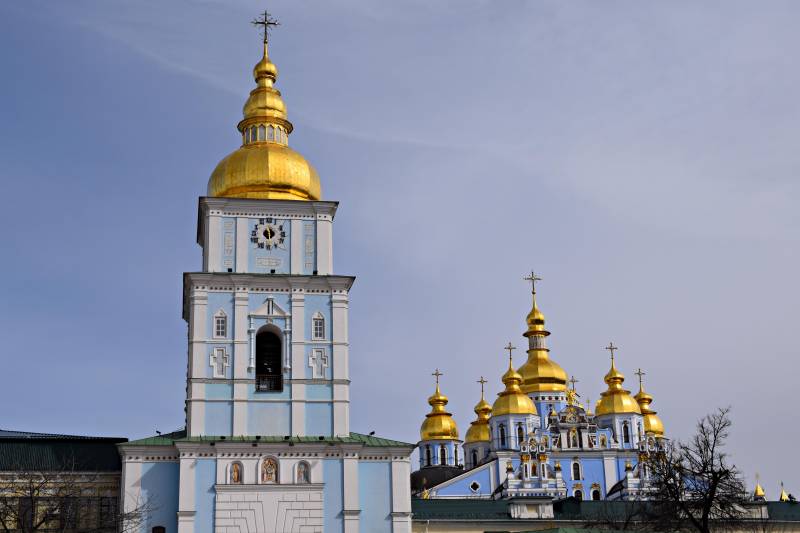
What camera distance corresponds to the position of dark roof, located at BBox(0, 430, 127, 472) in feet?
118

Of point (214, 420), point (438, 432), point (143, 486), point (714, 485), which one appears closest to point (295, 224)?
point (214, 420)

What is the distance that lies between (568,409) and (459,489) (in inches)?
371

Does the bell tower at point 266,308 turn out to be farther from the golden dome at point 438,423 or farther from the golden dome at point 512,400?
the golden dome at point 438,423

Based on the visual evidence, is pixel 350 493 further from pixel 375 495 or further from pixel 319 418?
pixel 319 418

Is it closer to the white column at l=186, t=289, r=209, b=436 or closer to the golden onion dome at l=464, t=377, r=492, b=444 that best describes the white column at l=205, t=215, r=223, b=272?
the white column at l=186, t=289, r=209, b=436

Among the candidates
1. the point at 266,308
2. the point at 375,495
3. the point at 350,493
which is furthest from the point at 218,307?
the point at 375,495

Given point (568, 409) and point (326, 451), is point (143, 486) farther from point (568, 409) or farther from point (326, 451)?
point (568, 409)

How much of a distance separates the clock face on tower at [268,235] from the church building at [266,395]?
1.7 inches

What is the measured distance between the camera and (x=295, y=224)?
120 ft

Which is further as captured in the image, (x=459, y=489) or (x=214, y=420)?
(x=459, y=489)

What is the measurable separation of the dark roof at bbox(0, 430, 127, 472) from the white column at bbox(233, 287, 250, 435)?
A: 454 cm

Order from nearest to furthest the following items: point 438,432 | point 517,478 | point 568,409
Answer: point 517,478
point 568,409
point 438,432

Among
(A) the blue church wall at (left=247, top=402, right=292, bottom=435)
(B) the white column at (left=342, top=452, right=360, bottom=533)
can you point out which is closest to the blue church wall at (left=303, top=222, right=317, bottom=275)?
(A) the blue church wall at (left=247, top=402, right=292, bottom=435)

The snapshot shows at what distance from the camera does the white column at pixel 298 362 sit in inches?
1358
